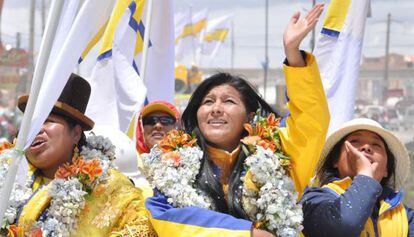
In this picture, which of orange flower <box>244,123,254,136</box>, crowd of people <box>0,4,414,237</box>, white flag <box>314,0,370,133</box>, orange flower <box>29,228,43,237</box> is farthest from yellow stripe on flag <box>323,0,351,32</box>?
orange flower <box>29,228,43,237</box>

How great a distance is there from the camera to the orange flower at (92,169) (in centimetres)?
387

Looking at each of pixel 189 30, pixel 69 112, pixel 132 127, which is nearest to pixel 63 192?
pixel 69 112

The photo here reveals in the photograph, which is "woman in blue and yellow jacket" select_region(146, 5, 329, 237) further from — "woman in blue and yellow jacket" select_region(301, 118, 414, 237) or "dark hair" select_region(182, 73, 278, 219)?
"woman in blue and yellow jacket" select_region(301, 118, 414, 237)

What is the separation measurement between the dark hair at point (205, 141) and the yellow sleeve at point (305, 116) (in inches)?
11.1

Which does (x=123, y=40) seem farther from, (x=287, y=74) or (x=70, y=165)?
(x=287, y=74)

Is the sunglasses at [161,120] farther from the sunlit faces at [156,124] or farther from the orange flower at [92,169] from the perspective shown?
the orange flower at [92,169]

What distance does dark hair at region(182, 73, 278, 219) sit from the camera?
3666 mm

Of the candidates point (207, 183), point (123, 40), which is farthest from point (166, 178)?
point (123, 40)

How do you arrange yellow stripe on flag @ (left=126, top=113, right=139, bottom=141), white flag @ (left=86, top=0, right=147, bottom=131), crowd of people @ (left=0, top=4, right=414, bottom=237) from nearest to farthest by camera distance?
crowd of people @ (left=0, top=4, right=414, bottom=237) → yellow stripe on flag @ (left=126, top=113, right=139, bottom=141) → white flag @ (left=86, top=0, right=147, bottom=131)

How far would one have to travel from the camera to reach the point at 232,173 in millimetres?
3756

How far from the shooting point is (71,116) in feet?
13.3

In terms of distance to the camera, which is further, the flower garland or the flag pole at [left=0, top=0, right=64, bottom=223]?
the flower garland

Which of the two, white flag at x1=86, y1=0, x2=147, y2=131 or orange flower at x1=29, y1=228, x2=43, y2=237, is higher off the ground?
white flag at x1=86, y1=0, x2=147, y2=131

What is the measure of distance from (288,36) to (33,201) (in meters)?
1.46
